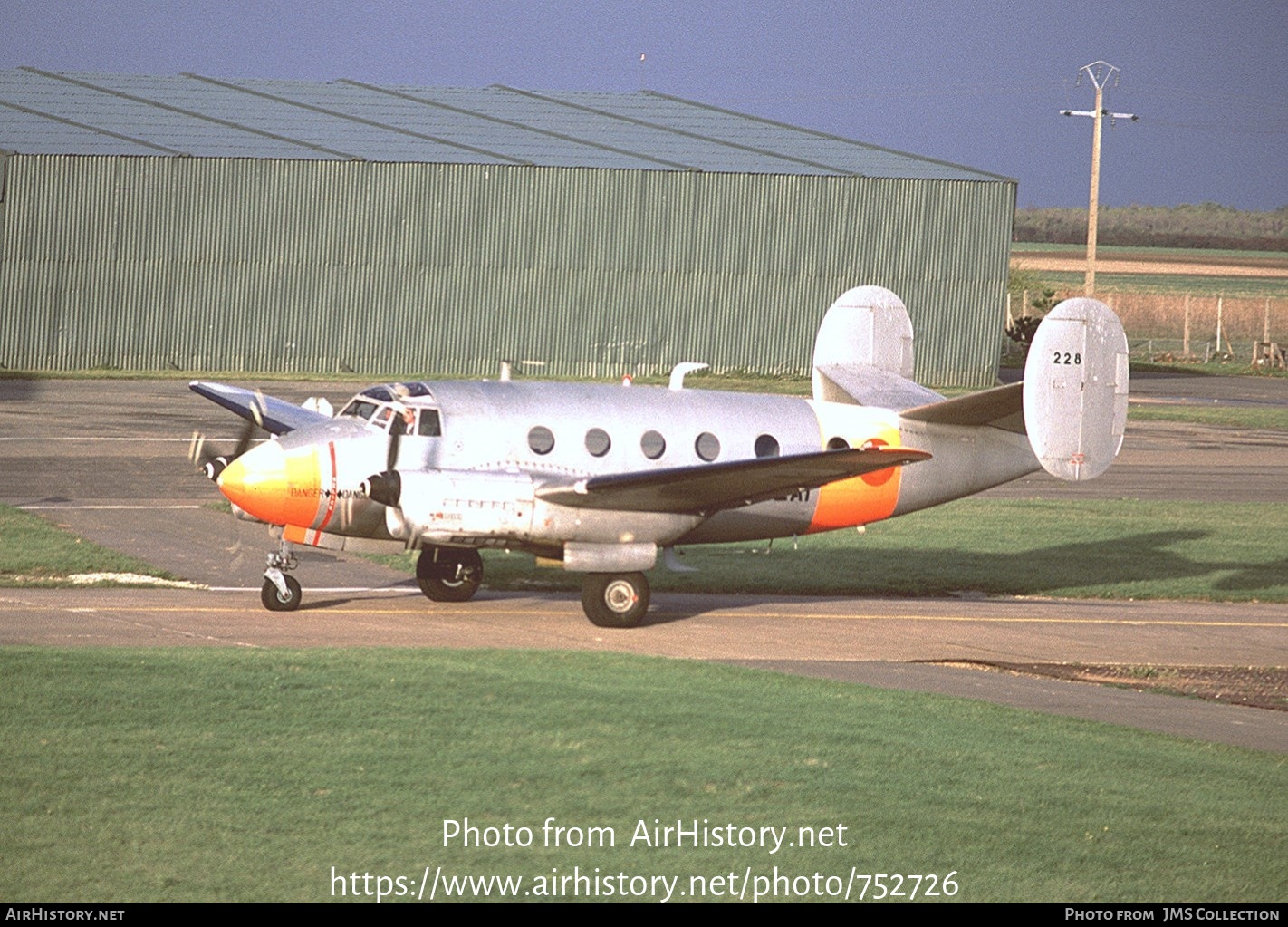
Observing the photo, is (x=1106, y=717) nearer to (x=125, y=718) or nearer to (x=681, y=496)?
(x=681, y=496)

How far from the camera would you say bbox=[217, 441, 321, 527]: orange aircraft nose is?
1992 centimetres

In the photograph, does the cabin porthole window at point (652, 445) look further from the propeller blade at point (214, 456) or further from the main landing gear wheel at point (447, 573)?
the propeller blade at point (214, 456)

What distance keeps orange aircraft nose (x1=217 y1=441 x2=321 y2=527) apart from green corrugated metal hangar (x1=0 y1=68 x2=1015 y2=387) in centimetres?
4226

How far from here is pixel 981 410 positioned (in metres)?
23.2

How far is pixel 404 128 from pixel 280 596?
49.8m

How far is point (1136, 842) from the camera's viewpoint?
11.6m

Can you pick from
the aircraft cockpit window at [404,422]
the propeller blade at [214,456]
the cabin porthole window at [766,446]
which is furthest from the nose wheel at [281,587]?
the cabin porthole window at [766,446]

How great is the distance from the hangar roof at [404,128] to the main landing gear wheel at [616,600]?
147 ft

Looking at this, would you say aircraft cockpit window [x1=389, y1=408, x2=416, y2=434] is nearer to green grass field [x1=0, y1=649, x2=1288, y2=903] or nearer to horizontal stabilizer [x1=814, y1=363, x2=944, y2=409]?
green grass field [x1=0, y1=649, x2=1288, y2=903]

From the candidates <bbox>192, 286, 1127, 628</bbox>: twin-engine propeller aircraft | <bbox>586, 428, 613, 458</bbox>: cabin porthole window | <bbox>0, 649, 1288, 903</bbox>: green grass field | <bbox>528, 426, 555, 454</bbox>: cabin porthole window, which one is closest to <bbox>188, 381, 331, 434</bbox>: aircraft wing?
<bbox>192, 286, 1127, 628</bbox>: twin-engine propeller aircraft

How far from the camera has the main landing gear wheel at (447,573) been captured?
22.5 meters

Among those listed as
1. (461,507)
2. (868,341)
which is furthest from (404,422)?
(868,341)

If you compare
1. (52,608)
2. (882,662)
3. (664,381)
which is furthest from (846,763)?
(664,381)

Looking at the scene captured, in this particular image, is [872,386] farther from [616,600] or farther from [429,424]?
[429,424]
